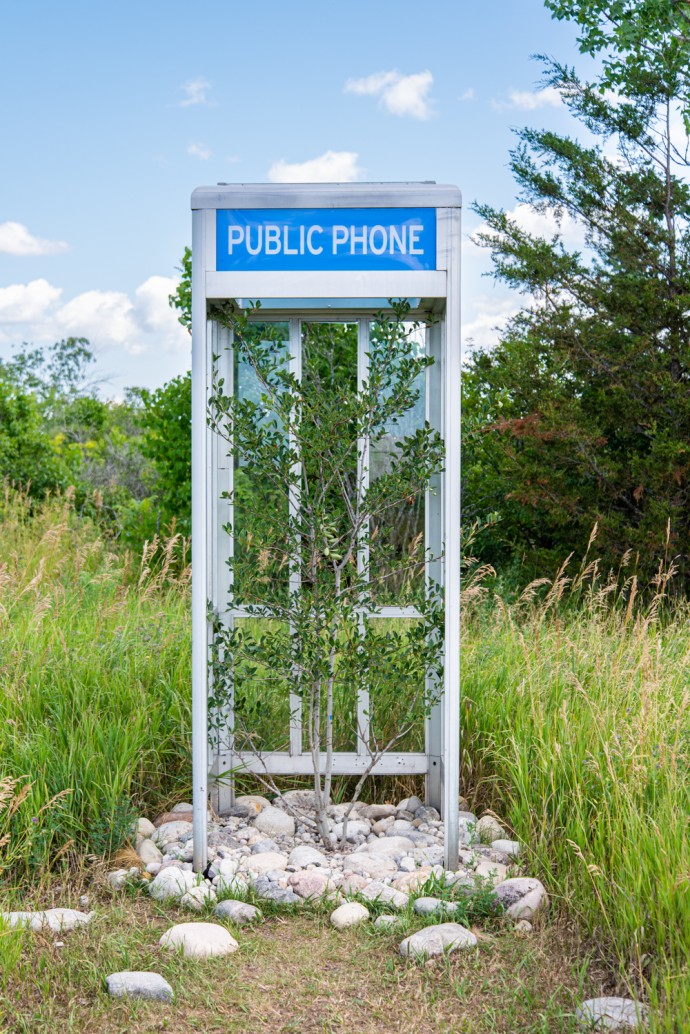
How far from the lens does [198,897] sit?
4.13m

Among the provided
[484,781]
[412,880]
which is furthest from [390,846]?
[484,781]

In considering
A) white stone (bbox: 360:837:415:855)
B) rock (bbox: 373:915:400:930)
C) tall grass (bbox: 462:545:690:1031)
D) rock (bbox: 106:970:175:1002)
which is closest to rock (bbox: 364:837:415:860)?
white stone (bbox: 360:837:415:855)

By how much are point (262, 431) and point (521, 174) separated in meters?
7.32

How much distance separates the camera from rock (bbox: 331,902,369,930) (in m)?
3.89

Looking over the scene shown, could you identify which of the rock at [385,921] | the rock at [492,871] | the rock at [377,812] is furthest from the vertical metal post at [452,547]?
the rock at [377,812]

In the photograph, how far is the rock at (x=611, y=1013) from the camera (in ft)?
10.3

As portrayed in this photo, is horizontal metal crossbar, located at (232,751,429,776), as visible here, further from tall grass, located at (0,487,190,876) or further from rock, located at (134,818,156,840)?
rock, located at (134,818,156,840)

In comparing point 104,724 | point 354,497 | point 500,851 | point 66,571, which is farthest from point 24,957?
point 66,571

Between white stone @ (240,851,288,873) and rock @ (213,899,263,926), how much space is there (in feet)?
1.03

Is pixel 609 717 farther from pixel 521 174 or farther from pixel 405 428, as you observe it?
pixel 521 174

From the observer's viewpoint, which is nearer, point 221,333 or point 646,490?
point 221,333

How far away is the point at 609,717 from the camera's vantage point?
4.84 metres

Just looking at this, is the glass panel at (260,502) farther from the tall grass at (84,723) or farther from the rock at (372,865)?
the rock at (372,865)

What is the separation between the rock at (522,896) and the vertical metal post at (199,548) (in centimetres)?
131
